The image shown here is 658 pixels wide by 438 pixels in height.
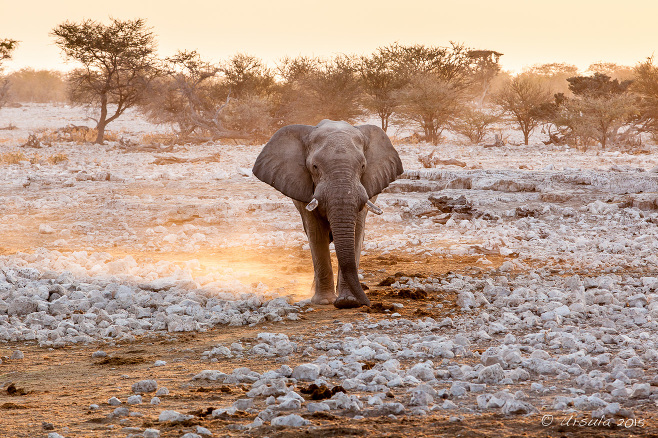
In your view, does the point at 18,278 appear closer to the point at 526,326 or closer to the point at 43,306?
the point at 43,306

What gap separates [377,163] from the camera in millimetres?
7598

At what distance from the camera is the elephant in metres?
6.76

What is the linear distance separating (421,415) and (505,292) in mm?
3400

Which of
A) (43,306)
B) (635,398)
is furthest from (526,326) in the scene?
(43,306)

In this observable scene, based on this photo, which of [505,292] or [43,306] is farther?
[505,292]

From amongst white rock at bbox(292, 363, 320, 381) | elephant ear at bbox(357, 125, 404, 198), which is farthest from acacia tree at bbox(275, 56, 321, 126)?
white rock at bbox(292, 363, 320, 381)

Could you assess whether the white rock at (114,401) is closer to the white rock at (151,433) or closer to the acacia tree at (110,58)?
the white rock at (151,433)

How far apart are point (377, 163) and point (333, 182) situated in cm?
98

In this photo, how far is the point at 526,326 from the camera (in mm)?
5809

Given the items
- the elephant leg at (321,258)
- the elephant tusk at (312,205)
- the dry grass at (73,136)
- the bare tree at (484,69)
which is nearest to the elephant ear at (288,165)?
the elephant leg at (321,258)

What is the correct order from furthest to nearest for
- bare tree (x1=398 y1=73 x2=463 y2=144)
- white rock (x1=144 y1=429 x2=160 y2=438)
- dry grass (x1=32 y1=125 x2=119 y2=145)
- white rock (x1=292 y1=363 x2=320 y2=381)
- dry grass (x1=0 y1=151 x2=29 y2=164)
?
bare tree (x1=398 y1=73 x2=463 y2=144) < dry grass (x1=32 y1=125 x2=119 y2=145) < dry grass (x1=0 y1=151 x2=29 y2=164) < white rock (x1=292 y1=363 x2=320 y2=381) < white rock (x1=144 y1=429 x2=160 y2=438)

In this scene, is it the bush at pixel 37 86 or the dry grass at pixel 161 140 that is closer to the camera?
the dry grass at pixel 161 140

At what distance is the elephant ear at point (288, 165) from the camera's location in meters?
7.37

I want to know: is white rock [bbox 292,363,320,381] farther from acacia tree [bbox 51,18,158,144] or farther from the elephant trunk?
acacia tree [bbox 51,18,158,144]
